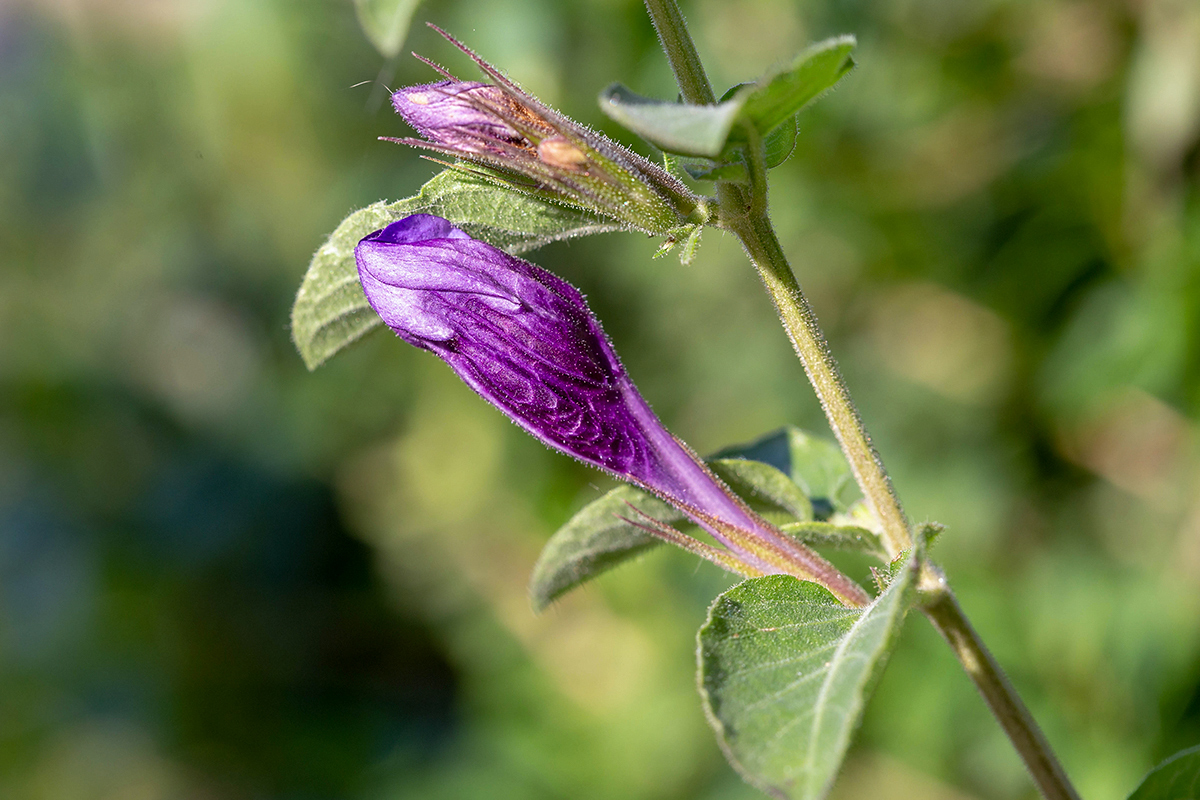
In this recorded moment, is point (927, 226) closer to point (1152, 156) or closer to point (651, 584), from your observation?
point (1152, 156)

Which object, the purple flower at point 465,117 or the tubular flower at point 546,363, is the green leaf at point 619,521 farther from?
the purple flower at point 465,117

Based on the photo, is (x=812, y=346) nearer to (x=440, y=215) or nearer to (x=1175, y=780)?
(x=440, y=215)

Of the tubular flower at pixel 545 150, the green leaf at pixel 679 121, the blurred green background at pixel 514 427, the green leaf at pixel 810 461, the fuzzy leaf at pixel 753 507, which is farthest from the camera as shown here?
the blurred green background at pixel 514 427

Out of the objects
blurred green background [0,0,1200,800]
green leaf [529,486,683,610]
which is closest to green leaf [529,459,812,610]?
green leaf [529,486,683,610]

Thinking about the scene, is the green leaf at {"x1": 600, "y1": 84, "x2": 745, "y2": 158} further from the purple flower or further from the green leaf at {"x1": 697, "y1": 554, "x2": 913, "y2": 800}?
the green leaf at {"x1": 697, "y1": 554, "x2": 913, "y2": 800}

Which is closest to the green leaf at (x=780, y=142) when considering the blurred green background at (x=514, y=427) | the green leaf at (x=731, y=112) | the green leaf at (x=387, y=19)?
the green leaf at (x=731, y=112)

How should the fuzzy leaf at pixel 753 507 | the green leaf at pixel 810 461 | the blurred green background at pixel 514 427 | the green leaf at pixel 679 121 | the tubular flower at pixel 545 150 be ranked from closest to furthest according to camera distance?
the green leaf at pixel 679 121 < the tubular flower at pixel 545 150 < the fuzzy leaf at pixel 753 507 < the green leaf at pixel 810 461 < the blurred green background at pixel 514 427
